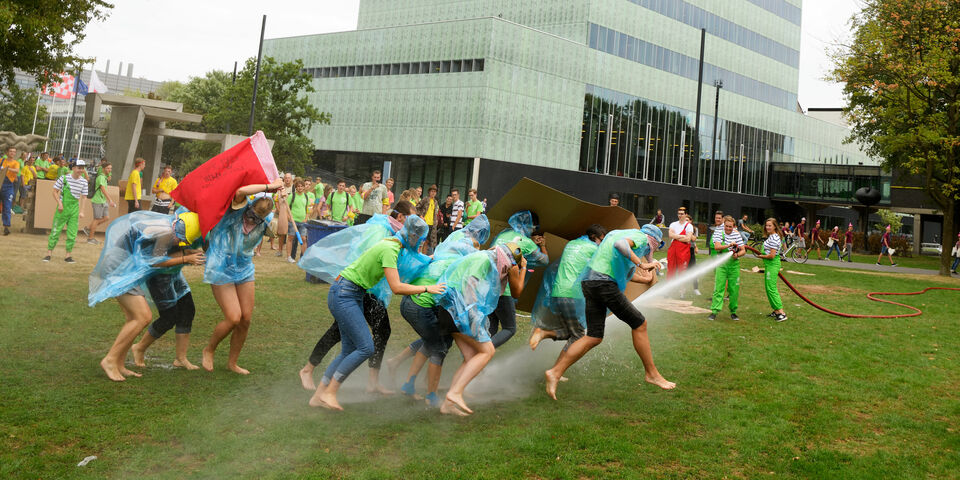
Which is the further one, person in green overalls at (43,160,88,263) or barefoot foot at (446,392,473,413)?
person in green overalls at (43,160,88,263)

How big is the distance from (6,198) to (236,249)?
14.0m

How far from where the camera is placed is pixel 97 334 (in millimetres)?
7875

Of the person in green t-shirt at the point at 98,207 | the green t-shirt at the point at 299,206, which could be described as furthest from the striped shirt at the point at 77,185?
the green t-shirt at the point at 299,206

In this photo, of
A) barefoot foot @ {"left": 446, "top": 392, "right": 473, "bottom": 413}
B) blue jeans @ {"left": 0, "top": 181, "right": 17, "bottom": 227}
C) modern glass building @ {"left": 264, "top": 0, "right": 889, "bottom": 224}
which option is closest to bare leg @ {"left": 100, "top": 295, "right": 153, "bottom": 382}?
barefoot foot @ {"left": 446, "top": 392, "right": 473, "bottom": 413}

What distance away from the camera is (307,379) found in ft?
21.6

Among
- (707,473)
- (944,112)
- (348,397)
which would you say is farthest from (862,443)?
(944,112)

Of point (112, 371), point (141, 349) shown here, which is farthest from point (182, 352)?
point (112, 371)

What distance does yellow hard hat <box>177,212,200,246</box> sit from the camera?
626cm

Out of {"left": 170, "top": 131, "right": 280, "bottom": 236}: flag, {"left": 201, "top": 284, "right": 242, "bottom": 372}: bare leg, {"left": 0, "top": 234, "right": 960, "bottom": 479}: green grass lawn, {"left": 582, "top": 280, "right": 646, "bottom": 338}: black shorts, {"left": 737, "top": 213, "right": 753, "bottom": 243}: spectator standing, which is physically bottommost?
{"left": 0, "top": 234, "right": 960, "bottom": 479}: green grass lawn

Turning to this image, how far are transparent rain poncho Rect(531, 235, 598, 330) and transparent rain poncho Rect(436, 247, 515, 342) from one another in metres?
1.47

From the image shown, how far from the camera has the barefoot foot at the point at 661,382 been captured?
7312 mm

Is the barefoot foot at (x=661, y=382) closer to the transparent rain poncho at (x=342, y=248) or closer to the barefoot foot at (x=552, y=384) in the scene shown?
the barefoot foot at (x=552, y=384)

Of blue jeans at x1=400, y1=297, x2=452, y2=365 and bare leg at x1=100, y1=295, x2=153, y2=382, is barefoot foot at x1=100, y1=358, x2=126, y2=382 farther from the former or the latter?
blue jeans at x1=400, y1=297, x2=452, y2=365

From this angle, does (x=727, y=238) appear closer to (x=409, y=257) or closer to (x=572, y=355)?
(x=572, y=355)
